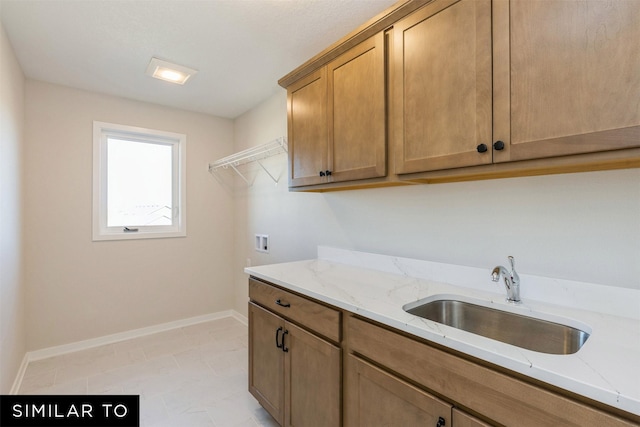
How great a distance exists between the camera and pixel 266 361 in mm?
1809

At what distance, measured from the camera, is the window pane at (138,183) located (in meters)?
3.06

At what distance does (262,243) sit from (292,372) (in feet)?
5.71

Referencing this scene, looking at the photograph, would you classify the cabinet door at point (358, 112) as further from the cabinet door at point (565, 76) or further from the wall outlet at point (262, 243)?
the wall outlet at point (262, 243)

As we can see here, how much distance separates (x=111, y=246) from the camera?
3004 mm

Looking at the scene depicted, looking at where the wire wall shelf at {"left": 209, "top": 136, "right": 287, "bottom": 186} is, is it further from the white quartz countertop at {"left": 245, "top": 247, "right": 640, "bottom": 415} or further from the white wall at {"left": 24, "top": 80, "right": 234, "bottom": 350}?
the white quartz countertop at {"left": 245, "top": 247, "right": 640, "bottom": 415}

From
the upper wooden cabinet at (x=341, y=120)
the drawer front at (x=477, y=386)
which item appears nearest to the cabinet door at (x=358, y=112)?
the upper wooden cabinet at (x=341, y=120)

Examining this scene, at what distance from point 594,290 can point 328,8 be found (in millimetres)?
1821

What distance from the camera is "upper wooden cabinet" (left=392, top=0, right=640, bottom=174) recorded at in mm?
900

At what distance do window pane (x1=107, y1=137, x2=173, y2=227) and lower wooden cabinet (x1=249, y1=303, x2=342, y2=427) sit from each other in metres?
1.98

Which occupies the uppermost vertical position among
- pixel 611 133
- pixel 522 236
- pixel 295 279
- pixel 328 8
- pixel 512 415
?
pixel 328 8

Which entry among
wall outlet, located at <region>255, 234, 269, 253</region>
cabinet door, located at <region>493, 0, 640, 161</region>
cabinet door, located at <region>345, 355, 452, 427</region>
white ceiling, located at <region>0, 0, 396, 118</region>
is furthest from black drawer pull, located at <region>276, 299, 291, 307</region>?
white ceiling, located at <region>0, 0, 396, 118</region>

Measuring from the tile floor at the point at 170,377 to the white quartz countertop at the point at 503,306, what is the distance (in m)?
0.91

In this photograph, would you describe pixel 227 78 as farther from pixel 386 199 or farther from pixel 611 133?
pixel 611 133

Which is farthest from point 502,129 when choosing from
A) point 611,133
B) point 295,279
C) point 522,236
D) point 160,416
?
point 160,416
